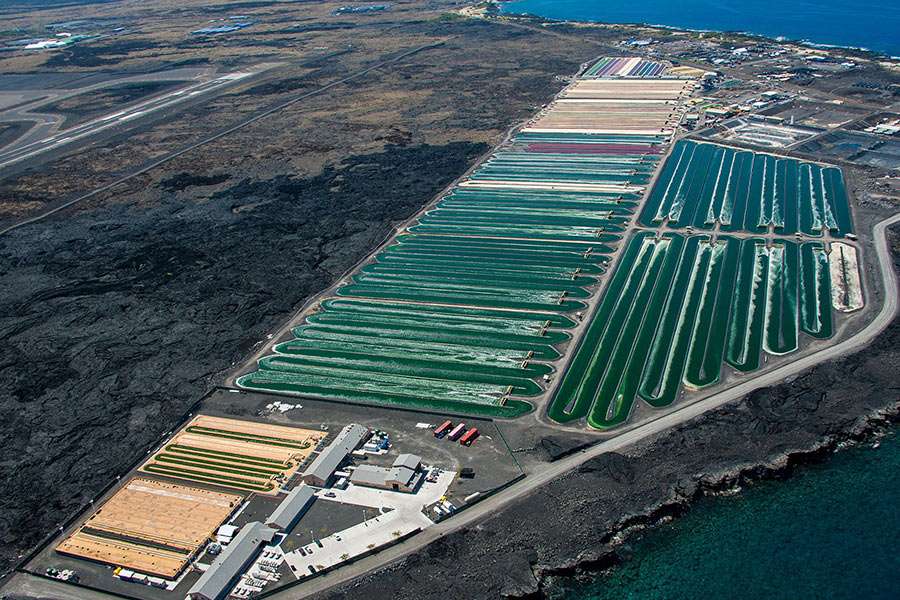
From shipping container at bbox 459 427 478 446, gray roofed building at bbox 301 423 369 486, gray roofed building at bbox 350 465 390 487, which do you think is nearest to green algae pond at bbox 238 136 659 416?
shipping container at bbox 459 427 478 446

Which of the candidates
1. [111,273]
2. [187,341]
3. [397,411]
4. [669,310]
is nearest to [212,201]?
[111,273]

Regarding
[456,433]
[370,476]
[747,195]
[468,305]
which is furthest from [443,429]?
[747,195]

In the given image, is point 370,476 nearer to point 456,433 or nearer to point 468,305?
point 456,433

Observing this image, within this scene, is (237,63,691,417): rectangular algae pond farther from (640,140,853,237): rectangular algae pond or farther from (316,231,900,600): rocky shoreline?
(316,231,900,600): rocky shoreline

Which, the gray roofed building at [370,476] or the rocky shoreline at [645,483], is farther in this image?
the gray roofed building at [370,476]

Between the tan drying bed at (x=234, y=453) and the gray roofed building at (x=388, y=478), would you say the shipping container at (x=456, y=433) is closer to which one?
the gray roofed building at (x=388, y=478)

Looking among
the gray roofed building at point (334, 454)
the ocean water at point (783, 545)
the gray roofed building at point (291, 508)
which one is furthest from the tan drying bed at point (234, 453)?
the ocean water at point (783, 545)

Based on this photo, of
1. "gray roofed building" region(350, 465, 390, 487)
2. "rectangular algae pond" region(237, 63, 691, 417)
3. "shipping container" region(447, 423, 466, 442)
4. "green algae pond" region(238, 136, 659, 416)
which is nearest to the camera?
"gray roofed building" region(350, 465, 390, 487)
